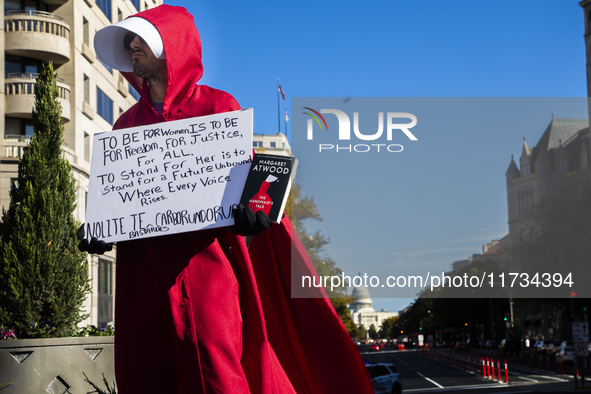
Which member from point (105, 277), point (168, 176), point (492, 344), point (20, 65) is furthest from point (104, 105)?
point (492, 344)

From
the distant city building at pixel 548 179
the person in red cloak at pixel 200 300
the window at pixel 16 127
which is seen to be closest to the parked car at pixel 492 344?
the distant city building at pixel 548 179

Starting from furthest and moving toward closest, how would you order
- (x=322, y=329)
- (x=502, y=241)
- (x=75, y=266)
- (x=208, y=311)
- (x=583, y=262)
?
(x=502, y=241) → (x=583, y=262) → (x=75, y=266) → (x=322, y=329) → (x=208, y=311)

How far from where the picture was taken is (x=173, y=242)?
12.1 ft

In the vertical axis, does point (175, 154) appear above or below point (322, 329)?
above

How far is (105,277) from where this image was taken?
33500 mm

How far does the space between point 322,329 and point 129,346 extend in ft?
3.69

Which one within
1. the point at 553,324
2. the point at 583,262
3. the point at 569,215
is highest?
the point at 569,215

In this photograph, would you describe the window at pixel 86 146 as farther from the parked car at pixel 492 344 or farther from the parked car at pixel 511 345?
the parked car at pixel 492 344

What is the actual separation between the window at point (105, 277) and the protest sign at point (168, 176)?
29.6 m

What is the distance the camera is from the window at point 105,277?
32.5 metres

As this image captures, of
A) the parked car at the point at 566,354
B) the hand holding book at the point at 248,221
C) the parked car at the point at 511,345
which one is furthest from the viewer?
the parked car at the point at 511,345

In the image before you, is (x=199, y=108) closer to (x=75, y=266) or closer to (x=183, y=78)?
(x=183, y=78)

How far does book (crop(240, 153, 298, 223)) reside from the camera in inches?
137

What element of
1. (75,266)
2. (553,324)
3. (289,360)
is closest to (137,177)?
(289,360)
